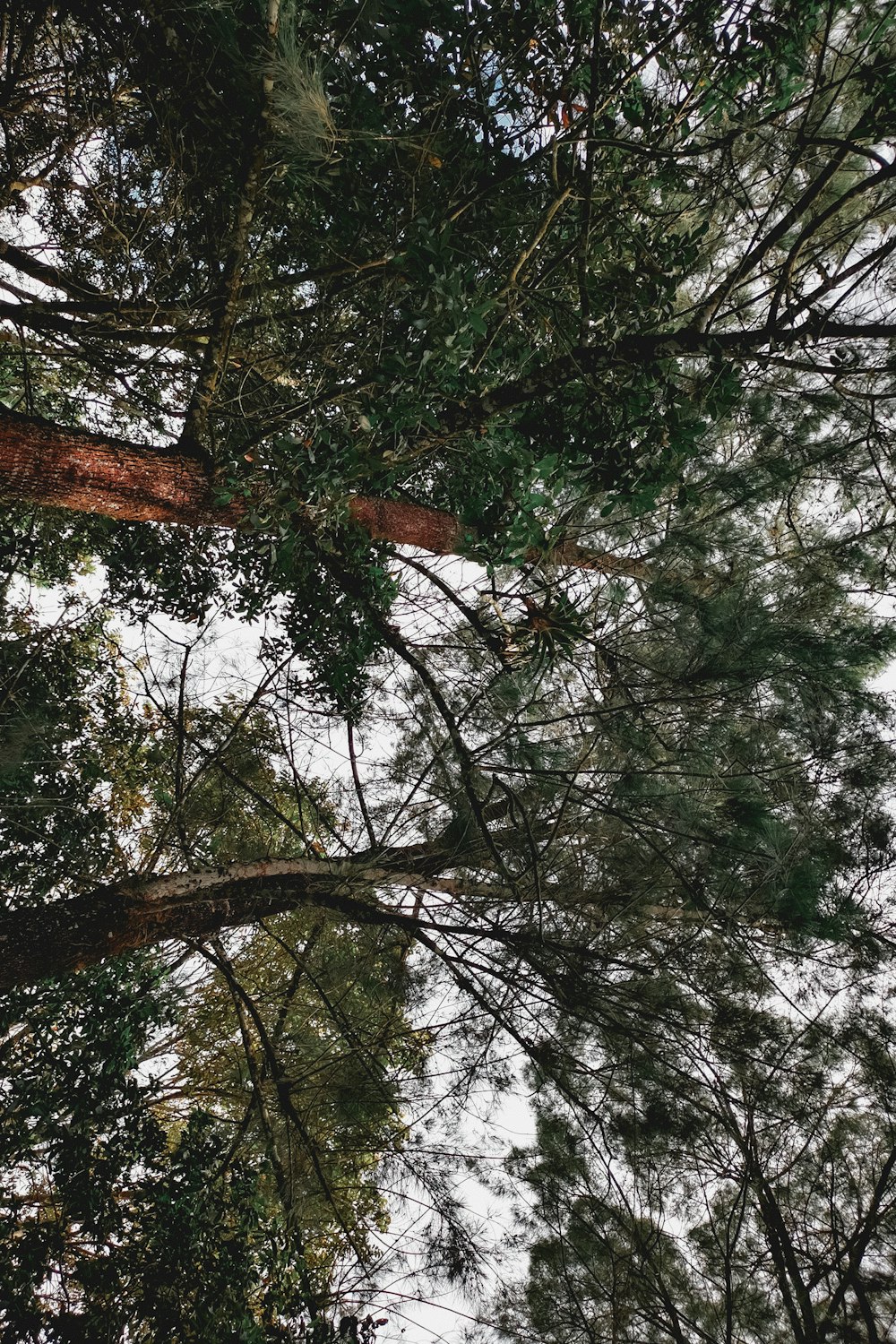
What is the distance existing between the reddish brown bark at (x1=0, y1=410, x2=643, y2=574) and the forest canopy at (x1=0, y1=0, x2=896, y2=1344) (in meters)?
0.01

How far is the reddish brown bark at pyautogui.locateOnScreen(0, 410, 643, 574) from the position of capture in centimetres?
246

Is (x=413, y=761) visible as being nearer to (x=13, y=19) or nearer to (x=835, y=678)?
(x=835, y=678)

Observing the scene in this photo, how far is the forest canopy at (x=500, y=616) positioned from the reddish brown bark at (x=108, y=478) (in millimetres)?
15

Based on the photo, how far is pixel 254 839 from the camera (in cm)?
459

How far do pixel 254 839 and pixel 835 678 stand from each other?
11.7 ft

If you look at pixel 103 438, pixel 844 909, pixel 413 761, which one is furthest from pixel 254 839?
pixel 844 909

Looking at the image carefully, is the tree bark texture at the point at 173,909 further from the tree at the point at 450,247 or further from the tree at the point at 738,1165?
the tree at the point at 738,1165

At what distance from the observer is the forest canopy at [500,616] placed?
2.13m

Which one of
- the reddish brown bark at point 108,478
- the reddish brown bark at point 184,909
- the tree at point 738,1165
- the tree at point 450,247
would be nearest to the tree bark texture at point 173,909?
the reddish brown bark at point 184,909

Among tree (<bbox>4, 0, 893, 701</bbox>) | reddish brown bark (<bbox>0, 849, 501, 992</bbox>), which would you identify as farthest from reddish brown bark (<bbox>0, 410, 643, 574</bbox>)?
reddish brown bark (<bbox>0, 849, 501, 992</bbox>)

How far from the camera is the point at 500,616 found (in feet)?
8.20

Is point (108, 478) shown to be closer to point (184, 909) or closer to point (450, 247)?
point (450, 247)

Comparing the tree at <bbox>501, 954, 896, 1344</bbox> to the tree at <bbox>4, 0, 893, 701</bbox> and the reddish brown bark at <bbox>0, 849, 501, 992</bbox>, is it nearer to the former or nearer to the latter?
the reddish brown bark at <bbox>0, 849, 501, 992</bbox>

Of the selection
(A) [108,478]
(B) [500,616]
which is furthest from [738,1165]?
(A) [108,478]
